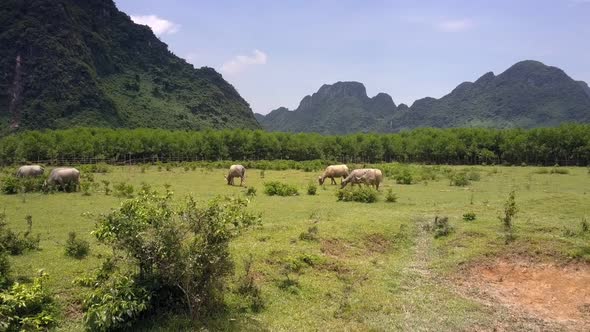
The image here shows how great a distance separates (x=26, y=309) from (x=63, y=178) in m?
17.6

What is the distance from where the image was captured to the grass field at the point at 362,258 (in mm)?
10312

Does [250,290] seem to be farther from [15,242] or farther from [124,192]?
[124,192]

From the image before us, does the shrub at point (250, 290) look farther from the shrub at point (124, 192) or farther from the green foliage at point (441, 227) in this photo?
the shrub at point (124, 192)

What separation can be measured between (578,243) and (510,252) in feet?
7.76

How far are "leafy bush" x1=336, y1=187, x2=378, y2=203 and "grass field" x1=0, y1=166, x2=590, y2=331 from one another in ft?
3.70

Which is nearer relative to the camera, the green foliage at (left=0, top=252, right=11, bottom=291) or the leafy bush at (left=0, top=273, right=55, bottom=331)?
the leafy bush at (left=0, top=273, right=55, bottom=331)

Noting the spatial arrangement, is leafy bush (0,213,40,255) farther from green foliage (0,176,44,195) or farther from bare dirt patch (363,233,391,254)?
green foliage (0,176,44,195)

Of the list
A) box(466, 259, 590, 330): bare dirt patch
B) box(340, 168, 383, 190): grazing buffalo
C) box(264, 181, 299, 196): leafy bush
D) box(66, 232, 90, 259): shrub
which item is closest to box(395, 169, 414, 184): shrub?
box(340, 168, 383, 190): grazing buffalo

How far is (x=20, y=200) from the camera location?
2103cm

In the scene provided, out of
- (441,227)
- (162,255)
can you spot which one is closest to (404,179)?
(441,227)

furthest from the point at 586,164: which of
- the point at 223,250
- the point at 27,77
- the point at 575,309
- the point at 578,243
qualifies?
the point at 27,77

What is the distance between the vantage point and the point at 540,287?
12570mm

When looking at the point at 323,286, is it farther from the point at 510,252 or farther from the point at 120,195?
the point at 120,195

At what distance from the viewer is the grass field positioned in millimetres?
10312
